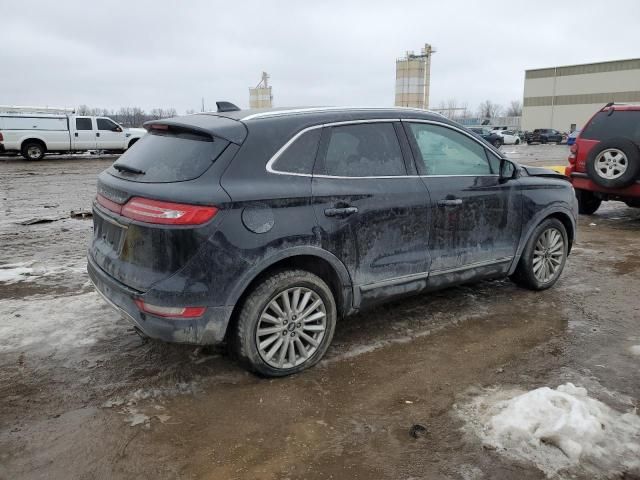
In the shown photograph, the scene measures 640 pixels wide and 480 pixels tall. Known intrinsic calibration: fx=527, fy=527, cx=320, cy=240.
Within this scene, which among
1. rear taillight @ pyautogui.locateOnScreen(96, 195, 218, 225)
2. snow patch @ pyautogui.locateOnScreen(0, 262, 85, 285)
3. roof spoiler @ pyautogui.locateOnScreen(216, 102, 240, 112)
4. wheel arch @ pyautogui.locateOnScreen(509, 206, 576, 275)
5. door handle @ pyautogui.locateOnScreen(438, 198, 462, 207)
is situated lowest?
snow patch @ pyautogui.locateOnScreen(0, 262, 85, 285)

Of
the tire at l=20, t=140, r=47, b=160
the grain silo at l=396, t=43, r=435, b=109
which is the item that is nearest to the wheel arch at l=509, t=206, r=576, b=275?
the tire at l=20, t=140, r=47, b=160

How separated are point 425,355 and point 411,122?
5.84ft

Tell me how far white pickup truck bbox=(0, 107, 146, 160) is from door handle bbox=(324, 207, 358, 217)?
57.5 feet

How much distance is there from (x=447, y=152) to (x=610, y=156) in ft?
16.2

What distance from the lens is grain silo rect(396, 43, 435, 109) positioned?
74812 mm

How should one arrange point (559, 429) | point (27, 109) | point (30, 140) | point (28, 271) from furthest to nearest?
1. point (27, 109)
2. point (30, 140)
3. point (28, 271)
4. point (559, 429)

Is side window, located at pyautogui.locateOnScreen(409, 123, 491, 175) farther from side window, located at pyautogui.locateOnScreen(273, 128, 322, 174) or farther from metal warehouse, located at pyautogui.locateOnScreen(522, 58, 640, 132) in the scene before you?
metal warehouse, located at pyautogui.locateOnScreen(522, 58, 640, 132)

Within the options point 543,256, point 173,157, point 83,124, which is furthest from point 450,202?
point 83,124

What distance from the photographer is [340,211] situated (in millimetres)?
3506

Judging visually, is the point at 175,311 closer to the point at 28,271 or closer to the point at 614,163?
the point at 28,271

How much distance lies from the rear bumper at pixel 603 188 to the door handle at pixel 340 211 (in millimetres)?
6107

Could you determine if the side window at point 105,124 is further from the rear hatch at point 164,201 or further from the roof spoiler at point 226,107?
the rear hatch at point 164,201

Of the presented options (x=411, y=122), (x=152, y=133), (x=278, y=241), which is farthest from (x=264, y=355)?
(x=411, y=122)

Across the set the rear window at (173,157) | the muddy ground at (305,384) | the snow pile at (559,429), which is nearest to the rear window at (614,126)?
the muddy ground at (305,384)
